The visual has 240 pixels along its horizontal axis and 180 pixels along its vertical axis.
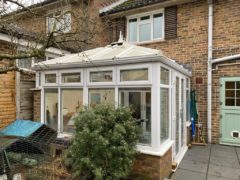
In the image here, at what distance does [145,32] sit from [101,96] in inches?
195

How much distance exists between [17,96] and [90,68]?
287cm

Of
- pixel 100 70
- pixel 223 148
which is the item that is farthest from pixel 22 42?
pixel 223 148

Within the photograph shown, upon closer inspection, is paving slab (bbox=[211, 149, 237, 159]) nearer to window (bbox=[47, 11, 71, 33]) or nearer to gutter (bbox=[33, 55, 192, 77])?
gutter (bbox=[33, 55, 192, 77])

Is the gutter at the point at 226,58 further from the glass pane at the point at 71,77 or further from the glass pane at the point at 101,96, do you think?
the glass pane at the point at 71,77

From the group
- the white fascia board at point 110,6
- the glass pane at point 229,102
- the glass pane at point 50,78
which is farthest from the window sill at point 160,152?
the white fascia board at point 110,6

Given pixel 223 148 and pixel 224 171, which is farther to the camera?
pixel 223 148

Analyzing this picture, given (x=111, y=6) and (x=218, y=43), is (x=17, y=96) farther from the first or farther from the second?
(x=218, y=43)

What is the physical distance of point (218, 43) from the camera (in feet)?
25.7

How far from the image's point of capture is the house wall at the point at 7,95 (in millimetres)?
6338

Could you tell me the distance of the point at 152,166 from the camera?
14.8ft

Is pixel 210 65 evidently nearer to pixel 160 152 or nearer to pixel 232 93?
pixel 232 93

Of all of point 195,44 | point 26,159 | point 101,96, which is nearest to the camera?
point 26,159

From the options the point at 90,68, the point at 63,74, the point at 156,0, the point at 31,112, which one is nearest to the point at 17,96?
the point at 31,112

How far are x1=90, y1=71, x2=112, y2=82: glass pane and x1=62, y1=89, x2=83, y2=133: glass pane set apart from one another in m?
0.62
